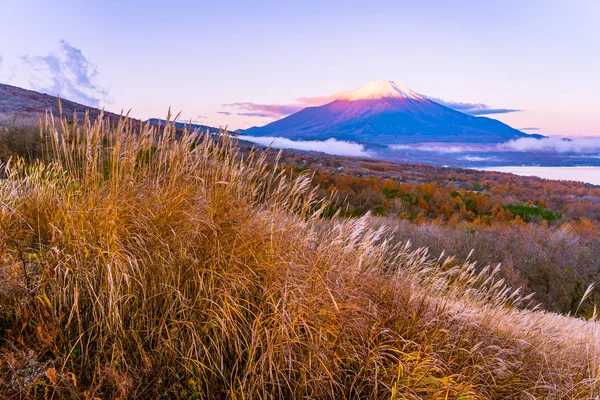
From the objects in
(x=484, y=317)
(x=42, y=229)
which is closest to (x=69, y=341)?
(x=42, y=229)

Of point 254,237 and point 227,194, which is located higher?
point 227,194

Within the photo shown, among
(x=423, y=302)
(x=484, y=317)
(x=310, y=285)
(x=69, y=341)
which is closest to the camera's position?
(x=69, y=341)

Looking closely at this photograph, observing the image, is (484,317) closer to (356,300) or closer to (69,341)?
(356,300)

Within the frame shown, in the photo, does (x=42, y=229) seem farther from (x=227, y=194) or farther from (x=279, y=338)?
(x=279, y=338)

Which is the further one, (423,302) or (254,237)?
(423,302)

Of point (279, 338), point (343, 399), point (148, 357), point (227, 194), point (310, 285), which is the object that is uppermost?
point (227, 194)

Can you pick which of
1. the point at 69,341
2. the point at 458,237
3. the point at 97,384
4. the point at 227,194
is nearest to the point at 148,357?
the point at 97,384

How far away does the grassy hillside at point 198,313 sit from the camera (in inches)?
106

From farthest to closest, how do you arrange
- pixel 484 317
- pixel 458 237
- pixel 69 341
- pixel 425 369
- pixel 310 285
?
pixel 458 237 → pixel 484 317 → pixel 310 285 → pixel 425 369 → pixel 69 341

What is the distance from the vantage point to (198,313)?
3025 mm

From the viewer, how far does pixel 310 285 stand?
127 inches

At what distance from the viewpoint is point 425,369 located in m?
3.02

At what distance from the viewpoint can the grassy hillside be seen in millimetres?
2701

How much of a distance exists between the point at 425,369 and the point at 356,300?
78 cm
